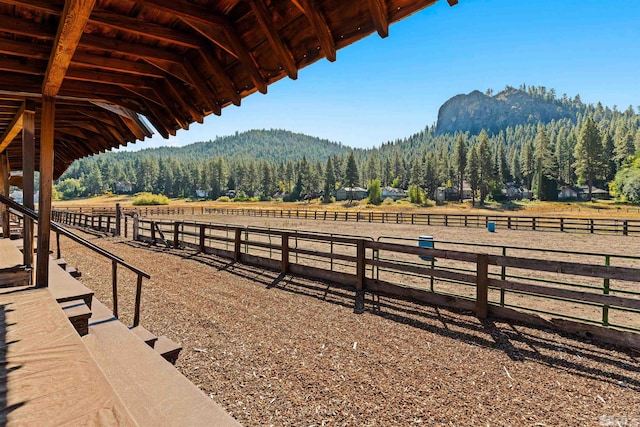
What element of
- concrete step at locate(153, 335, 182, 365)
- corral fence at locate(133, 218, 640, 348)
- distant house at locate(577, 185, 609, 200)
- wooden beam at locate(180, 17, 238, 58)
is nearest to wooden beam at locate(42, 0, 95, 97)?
wooden beam at locate(180, 17, 238, 58)

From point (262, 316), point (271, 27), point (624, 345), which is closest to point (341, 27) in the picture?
point (271, 27)

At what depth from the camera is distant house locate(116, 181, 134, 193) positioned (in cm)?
16156

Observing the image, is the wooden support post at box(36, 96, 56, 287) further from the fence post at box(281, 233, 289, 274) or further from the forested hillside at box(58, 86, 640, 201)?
the forested hillside at box(58, 86, 640, 201)

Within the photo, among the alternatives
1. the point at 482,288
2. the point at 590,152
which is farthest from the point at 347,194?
the point at 482,288

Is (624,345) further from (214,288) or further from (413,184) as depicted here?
(413,184)

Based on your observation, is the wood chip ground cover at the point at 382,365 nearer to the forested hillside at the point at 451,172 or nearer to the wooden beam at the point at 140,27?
the wooden beam at the point at 140,27

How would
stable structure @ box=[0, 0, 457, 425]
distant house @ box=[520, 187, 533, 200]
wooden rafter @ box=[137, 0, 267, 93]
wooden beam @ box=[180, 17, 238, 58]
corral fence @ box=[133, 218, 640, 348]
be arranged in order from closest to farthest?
1. stable structure @ box=[0, 0, 457, 425]
2. wooden rafter @ box=[137, 0, 267, 93]
3. wooden beam @ box=[180, 17, 238, 58]
4. corral fence @ box=[133, 218, 640, 348]
5. distant house @ box=[520, 187, 533, 200]

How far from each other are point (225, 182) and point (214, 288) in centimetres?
14027

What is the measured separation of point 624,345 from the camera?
4.87m

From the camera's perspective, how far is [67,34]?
2.76m

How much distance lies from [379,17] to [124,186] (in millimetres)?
192958

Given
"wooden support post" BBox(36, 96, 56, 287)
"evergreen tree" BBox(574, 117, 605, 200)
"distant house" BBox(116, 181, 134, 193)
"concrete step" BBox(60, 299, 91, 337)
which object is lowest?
"concrete step" BBox(60, 299, 91, 337)

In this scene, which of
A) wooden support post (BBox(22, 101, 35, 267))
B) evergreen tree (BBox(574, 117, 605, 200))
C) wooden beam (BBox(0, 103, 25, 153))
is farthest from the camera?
evergreen tree (BBox(574, 117, 605, 200))

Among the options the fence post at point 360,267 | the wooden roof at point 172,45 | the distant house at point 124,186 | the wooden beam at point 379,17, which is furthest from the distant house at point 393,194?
the distant house at point 124,186
